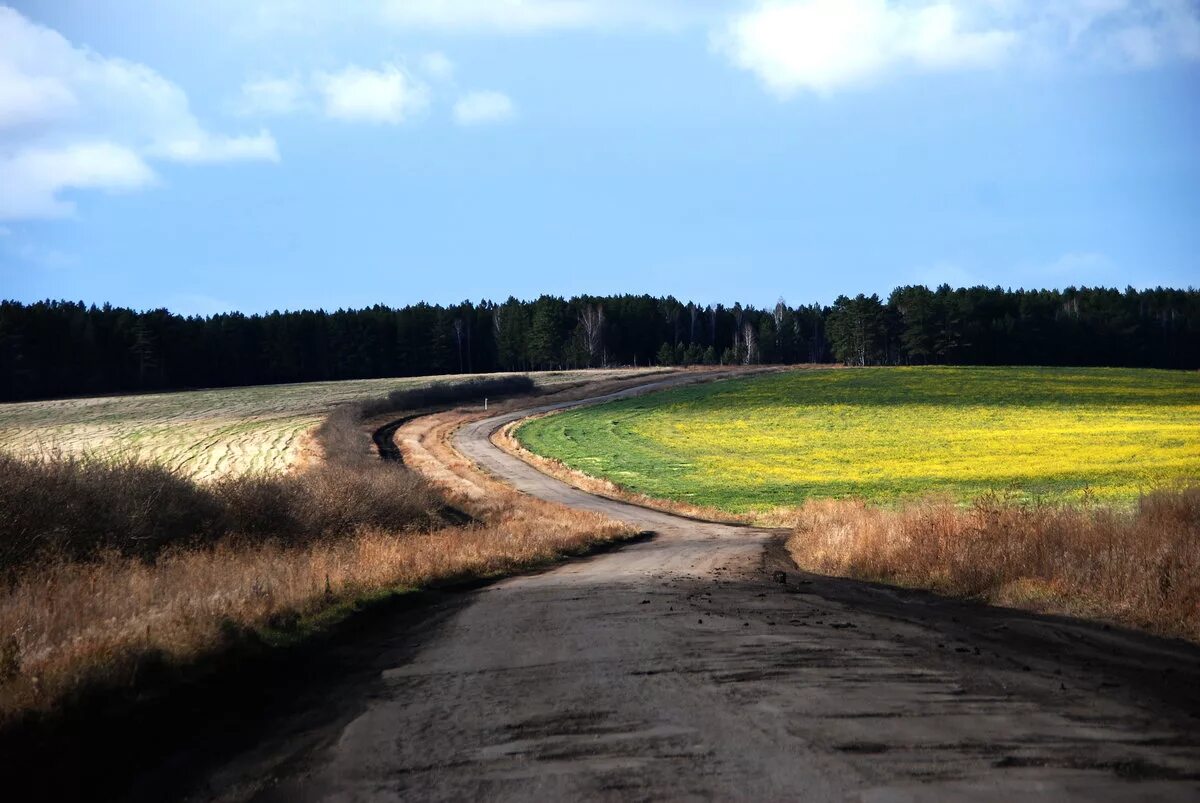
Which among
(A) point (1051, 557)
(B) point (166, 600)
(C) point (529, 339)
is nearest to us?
(B) point (166, 600)

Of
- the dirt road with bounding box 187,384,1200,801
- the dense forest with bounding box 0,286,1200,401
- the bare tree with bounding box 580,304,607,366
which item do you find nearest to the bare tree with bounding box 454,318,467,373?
the dense forest with bounding box 0,286,1200,401

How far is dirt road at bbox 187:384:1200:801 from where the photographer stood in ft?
18.6

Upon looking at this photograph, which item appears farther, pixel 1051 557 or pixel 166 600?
pixel 1051 557

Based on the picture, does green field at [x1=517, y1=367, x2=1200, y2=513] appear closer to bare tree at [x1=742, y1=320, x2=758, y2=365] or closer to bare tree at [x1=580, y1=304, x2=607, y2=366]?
bare tree at [x1=580, y1=304, x2=607, y2=366]

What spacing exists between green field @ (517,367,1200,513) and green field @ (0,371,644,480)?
16498 mm

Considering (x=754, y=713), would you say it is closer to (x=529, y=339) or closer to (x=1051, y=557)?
(x=1051, y=557)

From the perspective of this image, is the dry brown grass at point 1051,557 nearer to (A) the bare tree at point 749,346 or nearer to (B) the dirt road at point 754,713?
(B) the dirt road at point 754,713

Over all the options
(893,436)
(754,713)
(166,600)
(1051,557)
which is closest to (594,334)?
(893,436)

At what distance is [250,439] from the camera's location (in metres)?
60.2

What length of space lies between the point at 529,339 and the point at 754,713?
134 metres

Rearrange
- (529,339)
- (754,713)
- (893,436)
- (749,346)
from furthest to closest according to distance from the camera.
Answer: (749,346) → (529,339) → (893,436) → (754,713)

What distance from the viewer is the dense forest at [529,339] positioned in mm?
107312

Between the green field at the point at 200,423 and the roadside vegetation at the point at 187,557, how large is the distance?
17.9 metres

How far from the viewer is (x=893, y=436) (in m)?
56.2
